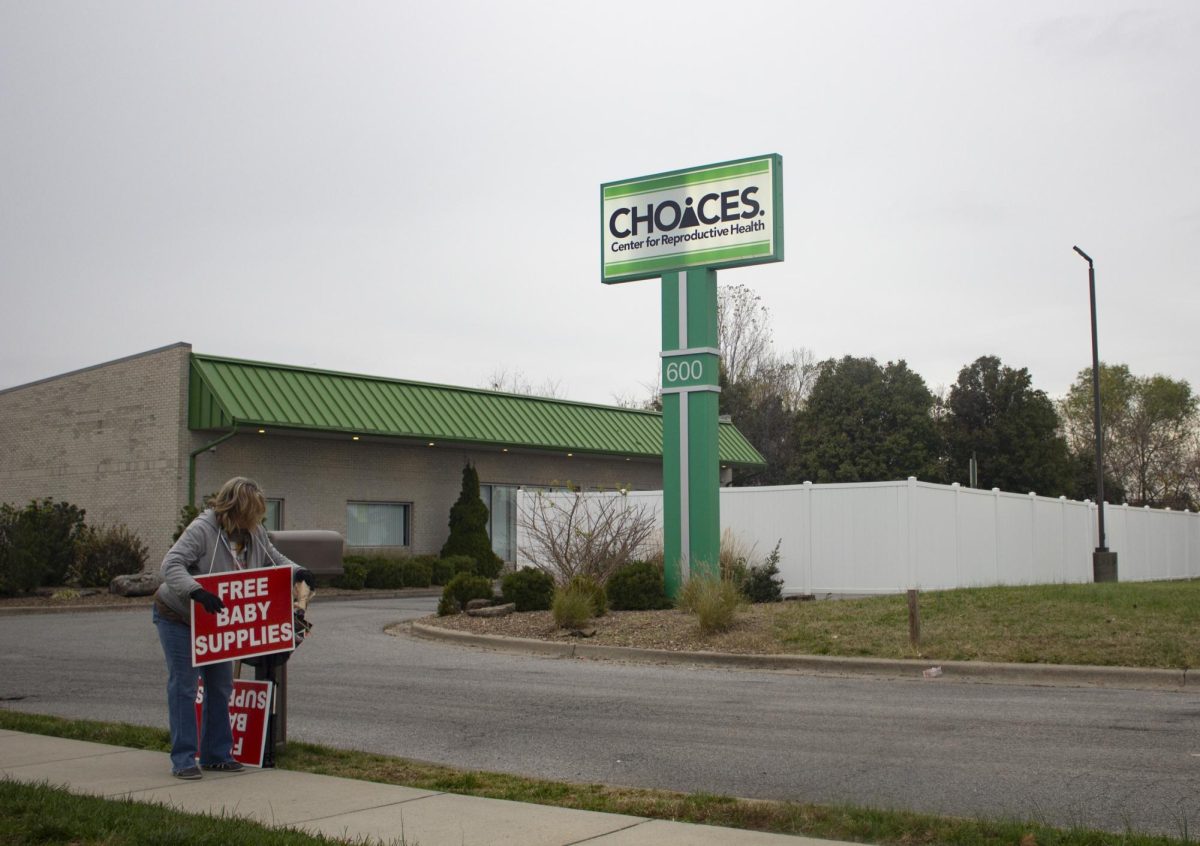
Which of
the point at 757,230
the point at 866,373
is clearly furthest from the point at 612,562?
the point at 866,373

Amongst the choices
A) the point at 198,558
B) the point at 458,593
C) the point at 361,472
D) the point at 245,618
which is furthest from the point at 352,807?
the point at 361,472

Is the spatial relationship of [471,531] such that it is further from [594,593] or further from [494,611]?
[594,593]

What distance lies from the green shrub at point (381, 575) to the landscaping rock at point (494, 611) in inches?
439

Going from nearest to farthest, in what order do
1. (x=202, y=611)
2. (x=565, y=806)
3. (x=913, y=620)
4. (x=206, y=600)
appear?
(x=565, y=806)
(x=206, y=600)
(x=202, y=611)
(x=913, y=620)

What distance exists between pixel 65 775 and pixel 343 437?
23.9 meters

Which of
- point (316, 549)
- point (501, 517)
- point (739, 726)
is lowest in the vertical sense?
point (739, 726)

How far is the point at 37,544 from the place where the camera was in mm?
25344

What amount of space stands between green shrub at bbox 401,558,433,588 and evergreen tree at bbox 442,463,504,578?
1.65m

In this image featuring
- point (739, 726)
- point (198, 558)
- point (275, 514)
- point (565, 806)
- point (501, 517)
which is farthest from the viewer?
point (501, 517)

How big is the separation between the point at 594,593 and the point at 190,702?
406 inches

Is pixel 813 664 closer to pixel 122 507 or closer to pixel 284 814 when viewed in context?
pixel 284 814

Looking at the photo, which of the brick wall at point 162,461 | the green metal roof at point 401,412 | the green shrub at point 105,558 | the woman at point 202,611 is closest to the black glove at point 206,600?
the woman at point 202,611

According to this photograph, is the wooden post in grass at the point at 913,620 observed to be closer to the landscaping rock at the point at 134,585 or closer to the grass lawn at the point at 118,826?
the grass lawn at the point at 118,826

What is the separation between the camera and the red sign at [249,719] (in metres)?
7.89
